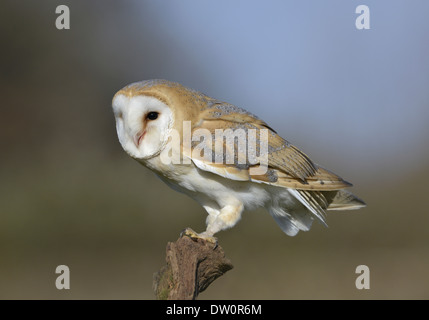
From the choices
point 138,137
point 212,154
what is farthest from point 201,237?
point 138,137

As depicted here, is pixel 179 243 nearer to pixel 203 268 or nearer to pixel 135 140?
pixel 203 268

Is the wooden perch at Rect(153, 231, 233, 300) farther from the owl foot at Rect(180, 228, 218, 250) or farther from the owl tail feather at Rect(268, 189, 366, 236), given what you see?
the owl tail feather at Rect(268, 189, 366, 236)

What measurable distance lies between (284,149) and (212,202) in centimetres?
50

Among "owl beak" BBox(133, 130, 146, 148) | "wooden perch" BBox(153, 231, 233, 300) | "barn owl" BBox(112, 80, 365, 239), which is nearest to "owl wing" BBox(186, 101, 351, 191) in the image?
"barn owl" BBox(112, 80, 365, 239)

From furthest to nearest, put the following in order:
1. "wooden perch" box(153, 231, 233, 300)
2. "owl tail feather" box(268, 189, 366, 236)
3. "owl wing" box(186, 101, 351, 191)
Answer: "owl tail feather" box(268, 189, 366, 236) < "owl wing" box(186, 101, 351, 191) < "wooden perch" box(153, 231, 233, 300)

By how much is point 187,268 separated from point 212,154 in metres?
0.57

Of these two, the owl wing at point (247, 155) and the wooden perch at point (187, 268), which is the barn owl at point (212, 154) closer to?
the owl wing at point (247, 155)

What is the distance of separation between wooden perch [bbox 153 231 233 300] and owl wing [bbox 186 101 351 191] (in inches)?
14.7

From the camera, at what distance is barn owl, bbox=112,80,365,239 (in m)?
2.40

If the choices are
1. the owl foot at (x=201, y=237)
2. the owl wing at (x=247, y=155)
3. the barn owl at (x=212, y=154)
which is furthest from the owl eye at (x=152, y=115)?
the owl foot at (x=201, y=237)

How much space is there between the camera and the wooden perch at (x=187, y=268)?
88.4 inches

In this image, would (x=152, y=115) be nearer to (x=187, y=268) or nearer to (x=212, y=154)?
(x=212, y=154)

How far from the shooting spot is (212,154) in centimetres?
240

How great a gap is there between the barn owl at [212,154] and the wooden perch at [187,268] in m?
0.11
